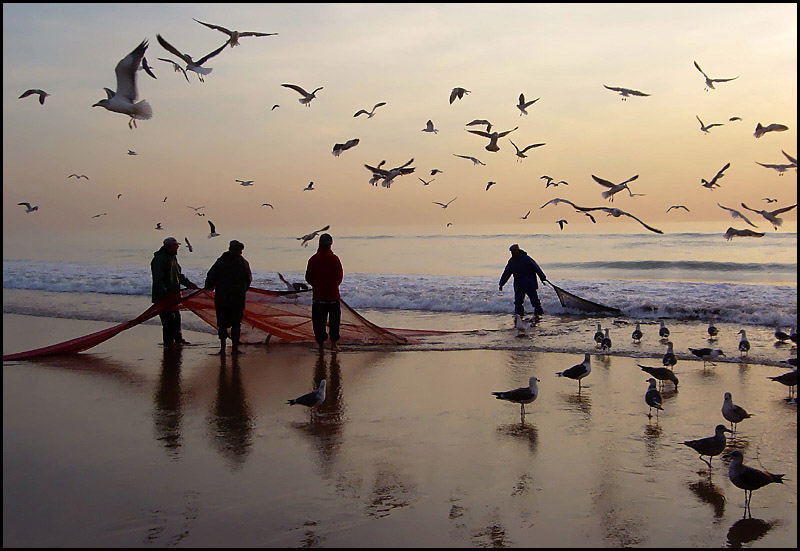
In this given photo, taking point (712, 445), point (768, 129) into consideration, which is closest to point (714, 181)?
point (768, 129)

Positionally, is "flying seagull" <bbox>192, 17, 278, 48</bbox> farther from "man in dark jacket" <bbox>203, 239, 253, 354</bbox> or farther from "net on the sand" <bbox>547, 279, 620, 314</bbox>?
"net on the sand" <bbox>547, 279, 620, 314</bbox>

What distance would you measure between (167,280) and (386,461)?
718 cm

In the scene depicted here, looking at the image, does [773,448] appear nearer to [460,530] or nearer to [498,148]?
[460,530]

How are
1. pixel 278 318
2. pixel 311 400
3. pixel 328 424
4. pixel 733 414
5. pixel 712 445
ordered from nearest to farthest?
pixel 712 445 < pixel 733 414 < pixel 328 424 < pixel 311 400 < pixel 278 318

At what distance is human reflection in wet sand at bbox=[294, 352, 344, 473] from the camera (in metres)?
6.55

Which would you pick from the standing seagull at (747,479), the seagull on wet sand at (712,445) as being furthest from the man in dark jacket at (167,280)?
the standing seagull at (747,479)

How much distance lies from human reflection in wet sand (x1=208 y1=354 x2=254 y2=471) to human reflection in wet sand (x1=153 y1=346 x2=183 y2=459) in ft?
1.15

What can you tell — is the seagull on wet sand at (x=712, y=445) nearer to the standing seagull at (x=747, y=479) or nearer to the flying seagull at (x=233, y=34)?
the standing seagull at (x=747, y=479)

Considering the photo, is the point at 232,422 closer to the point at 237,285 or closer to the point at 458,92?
the point at 237,285

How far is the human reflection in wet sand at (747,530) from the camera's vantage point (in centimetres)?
486

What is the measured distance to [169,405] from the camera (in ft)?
27.0

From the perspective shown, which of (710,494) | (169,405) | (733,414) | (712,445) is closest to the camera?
(710,494)

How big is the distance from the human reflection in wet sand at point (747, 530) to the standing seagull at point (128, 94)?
8.64m

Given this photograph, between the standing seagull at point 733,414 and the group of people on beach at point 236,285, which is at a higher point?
the group of people on beach at point 236,285
